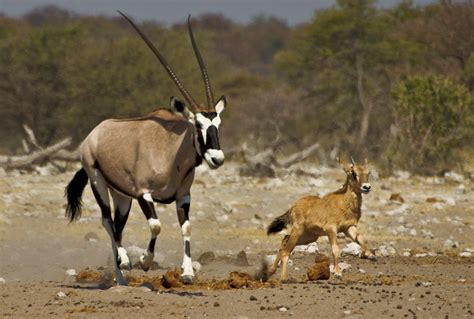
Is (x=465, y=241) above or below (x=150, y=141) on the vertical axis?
below

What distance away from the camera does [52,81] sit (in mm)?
30859

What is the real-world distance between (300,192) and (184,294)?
30.2ft

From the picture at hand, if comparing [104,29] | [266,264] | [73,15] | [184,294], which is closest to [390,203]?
[266,264]

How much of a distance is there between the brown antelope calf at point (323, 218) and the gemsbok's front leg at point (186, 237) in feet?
2.98

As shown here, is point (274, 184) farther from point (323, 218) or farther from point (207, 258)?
point (323, 218)

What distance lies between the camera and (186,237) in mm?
8883

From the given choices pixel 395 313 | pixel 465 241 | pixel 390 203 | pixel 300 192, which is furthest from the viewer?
pixel 300 192

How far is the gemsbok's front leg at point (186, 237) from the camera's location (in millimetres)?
8812

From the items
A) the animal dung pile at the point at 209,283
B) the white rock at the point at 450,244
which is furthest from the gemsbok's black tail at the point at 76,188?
the white rock at the point at 450,244

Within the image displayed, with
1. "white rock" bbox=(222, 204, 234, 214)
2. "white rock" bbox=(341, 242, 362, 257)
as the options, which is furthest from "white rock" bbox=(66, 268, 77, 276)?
"white rock" bbox=(222, 204, 234, 214)

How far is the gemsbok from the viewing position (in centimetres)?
875

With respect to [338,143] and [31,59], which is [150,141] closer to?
[338,143]

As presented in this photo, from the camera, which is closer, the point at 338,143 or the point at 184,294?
the point at 184,294

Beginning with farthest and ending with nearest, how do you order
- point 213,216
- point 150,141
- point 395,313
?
point 213,216 < point 150,141 < point 395,313
